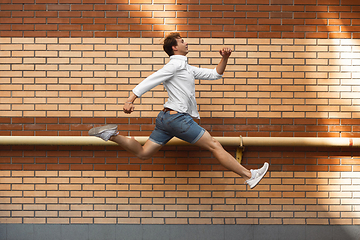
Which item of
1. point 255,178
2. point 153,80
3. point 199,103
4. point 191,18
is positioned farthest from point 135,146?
point 191,18

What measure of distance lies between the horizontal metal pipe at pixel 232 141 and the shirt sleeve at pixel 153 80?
0.71 metres

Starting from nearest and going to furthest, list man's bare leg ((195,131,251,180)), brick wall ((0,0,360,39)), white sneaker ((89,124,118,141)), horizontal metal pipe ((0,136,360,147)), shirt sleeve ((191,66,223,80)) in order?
white sneaker ((89,124,118,141)) → man's bare leg ((195,131,251,180)) → shirt sleeve ((191,66,223,80)) → horizontal metal pipe ((0,136,360,147)) → brick wall ((0,0,360,39))

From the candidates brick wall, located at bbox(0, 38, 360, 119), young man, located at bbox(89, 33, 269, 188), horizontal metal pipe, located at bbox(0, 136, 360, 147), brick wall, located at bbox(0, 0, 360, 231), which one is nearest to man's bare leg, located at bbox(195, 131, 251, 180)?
young man, located at bbox(89, 33, 269, 188)

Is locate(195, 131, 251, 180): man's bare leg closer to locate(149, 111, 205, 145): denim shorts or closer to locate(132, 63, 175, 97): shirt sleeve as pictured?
locate(149, 111, 205, 145): denim shorts

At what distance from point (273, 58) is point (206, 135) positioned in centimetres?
134

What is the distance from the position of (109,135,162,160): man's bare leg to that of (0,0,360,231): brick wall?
1.49 feet

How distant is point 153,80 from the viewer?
9.07ft

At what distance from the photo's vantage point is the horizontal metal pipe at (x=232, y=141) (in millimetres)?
3240

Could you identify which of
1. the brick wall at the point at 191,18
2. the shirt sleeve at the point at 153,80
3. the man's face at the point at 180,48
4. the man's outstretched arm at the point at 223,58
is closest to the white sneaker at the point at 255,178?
the man's outstretched arm at the point at 223,58

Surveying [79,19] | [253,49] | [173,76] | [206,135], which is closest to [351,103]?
[253,49]

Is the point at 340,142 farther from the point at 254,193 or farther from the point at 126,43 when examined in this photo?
the point at 126,43

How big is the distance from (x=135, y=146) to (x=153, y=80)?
0.68m

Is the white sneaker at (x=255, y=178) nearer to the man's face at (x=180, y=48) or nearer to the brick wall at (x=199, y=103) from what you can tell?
the brick wall at (x=199, y=103)

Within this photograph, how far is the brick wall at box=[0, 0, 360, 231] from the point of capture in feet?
11.2
